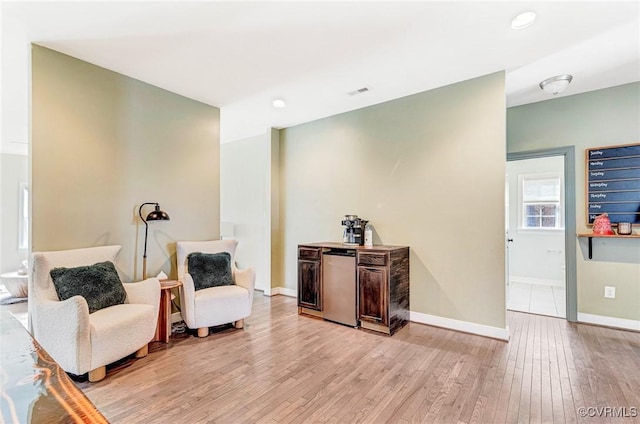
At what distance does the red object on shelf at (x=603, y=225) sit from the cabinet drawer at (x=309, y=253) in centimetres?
314

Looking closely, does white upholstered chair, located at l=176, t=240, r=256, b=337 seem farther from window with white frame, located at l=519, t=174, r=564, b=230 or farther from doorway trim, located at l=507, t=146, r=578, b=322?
window with white frame, located at l=519, t=174, r=564, b=230

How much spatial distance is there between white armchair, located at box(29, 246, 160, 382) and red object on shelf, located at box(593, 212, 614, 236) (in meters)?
4.67

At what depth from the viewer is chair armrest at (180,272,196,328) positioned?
10.1 ft

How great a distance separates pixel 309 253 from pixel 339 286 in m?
0.59

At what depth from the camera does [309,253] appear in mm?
3877

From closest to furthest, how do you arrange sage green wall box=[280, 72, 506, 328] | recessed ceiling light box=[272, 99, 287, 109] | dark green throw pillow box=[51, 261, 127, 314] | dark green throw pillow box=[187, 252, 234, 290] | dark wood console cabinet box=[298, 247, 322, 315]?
dark green throw pillow box=[51, 261, 127, 314], sage green wall box=[280, 72, 506, 328], dark green throw pillow box=[187, 252, 234, 290], dark wood console cabinet box=[298, 247, 322, 315], recessed ceiling light box=[272, 99, 287, 109]

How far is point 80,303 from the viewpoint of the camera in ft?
7.19

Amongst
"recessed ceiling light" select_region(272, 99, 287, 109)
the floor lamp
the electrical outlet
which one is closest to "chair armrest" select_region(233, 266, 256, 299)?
the floor lamp

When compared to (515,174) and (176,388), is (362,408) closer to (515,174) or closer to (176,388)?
(176,388)

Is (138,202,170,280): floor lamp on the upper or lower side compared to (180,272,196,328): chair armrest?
upper

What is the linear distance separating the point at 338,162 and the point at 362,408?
3.12 m

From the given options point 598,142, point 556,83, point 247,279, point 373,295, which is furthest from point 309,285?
point 598,142

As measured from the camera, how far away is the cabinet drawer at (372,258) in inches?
128
